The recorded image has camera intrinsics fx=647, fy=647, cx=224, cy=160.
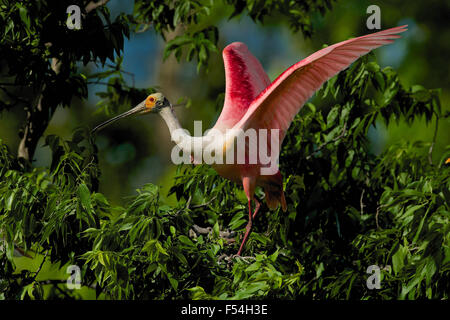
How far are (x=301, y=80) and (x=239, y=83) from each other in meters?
0.87

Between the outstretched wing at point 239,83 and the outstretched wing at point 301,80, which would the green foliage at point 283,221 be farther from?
the outstretched wing at point 301,80

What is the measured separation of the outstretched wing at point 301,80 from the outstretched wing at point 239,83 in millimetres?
377

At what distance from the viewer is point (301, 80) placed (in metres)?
3.48

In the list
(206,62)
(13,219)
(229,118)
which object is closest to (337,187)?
(229,118)

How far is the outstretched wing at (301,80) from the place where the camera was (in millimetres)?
3301

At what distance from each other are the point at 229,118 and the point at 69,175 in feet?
3.40

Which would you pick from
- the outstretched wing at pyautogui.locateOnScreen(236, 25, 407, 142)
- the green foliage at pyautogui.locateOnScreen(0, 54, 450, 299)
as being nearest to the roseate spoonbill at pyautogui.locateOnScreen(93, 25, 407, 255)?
the outstretched wing at pyautogui.locateOnScreen(236, 25, 407, 142)

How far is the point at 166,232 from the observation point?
137 inches

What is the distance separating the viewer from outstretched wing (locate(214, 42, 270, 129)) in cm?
408

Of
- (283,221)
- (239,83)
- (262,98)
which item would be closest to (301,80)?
(262,98)

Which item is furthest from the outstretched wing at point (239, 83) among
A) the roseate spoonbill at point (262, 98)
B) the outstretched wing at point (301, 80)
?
the outstretched wing at point (301, 80)

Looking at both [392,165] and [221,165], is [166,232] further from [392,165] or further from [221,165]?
[392,165]

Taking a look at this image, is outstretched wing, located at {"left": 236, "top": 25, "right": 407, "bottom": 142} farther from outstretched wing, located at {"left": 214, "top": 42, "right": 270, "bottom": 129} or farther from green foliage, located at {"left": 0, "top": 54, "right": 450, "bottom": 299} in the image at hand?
green foliage, located at {"left": 0, "top": 54, "right": 450, "bottom": 299}

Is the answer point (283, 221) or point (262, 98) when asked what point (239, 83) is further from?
point (283, 221)
